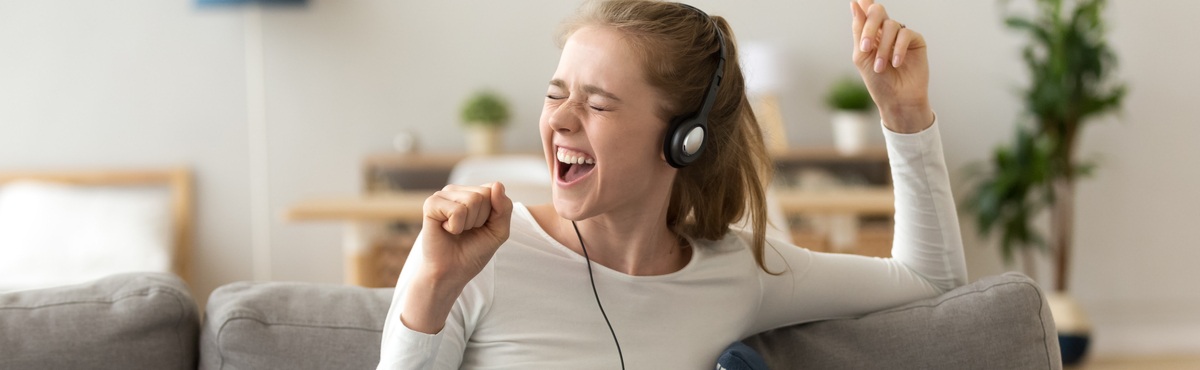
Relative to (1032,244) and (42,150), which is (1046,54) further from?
(42,150)

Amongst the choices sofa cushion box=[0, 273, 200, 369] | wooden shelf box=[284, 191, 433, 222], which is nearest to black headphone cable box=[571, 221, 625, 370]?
sofa cushion box=[0, 273, 200, 369]

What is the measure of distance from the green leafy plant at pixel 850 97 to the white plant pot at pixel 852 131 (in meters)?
0.02

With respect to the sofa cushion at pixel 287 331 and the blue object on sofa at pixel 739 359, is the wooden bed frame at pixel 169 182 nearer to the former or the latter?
the sofa cushion at pixel 287 331

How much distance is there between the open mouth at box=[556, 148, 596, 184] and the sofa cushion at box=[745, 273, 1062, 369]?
33 centimetres

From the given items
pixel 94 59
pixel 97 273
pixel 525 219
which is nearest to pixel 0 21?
pixel 94 59

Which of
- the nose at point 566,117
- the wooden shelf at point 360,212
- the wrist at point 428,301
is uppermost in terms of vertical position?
the nose at point 566,117

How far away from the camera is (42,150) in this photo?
14.9 feet

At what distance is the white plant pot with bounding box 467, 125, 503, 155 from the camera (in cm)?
423

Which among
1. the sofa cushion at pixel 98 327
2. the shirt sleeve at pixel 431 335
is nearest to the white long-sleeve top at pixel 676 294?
the shirt sleeve at pixel 431 335

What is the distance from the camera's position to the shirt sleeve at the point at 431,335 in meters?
1.14

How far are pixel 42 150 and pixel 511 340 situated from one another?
155 inches

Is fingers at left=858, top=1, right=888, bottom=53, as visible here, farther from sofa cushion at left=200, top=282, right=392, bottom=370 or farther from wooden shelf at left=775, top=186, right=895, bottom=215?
wooden shelf at left=775, top=186, right=895, bottom=215

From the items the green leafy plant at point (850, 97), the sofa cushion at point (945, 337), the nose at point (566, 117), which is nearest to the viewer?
the nose at point (566, 117)

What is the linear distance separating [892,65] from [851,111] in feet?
9.56
